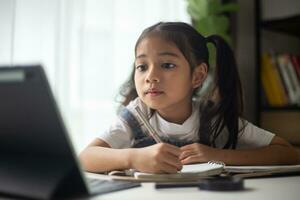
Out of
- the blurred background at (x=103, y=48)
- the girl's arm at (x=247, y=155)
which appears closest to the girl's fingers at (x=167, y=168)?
the girl's arm at (x=247, y=155)

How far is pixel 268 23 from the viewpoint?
1547 millimetres

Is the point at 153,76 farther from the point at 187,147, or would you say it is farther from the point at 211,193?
the point at 211,193

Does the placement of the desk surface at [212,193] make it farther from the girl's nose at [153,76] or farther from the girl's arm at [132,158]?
the girl's nose at [153,76]

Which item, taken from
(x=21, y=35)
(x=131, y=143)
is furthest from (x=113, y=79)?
(x=131, y=143)

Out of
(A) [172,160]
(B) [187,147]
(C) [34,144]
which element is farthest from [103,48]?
(C) [34,144]

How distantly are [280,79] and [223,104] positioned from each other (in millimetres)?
669

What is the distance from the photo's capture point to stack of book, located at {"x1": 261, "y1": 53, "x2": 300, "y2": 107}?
139 centimetres

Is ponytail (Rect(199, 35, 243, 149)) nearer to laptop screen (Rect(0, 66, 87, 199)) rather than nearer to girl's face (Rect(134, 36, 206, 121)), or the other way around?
girl's face (Rect(134, 36, 206, 121))

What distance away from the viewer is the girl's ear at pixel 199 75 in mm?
798

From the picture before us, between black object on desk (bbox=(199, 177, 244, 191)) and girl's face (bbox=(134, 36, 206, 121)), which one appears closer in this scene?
black object on desk (bbox=(199, 177, 244, 191))

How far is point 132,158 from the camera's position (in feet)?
2.11

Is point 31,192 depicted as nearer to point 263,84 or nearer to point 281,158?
point 281,158

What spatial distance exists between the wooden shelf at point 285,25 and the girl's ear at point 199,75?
2.78 ft

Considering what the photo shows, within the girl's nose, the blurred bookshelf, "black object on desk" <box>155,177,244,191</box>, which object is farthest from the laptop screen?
the blurred bookshelf
